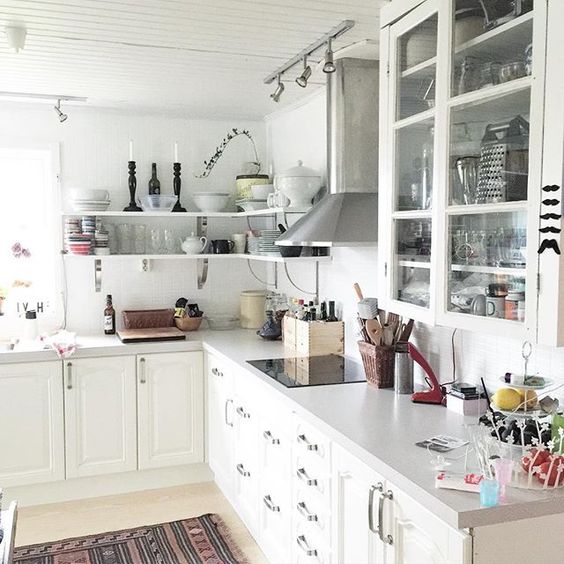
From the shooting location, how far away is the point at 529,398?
204 centimetres

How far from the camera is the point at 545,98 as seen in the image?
169cm

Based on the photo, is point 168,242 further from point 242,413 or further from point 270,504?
point 270,504

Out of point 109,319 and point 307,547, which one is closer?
point 307,547

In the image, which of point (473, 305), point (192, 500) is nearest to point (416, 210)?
point (473, 305)

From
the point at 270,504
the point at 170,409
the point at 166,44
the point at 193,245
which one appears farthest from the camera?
the point at 193,245

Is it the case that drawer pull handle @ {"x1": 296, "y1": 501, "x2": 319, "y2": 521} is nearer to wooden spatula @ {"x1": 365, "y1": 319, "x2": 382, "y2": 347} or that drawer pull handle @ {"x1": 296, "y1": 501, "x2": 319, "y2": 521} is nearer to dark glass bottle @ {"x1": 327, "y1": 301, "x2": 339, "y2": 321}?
wooden spatula @ {"x1": 365, "y1": 319, "x2": 382, "y2": 347}

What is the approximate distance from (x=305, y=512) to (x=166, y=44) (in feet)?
6.47

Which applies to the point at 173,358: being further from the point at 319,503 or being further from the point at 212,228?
the point at 319,503

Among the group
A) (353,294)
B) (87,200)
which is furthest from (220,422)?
(87,200)

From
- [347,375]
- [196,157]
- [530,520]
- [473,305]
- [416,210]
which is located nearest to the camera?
[530,520]

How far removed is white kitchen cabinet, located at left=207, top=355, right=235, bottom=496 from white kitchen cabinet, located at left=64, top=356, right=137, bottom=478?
0.44m

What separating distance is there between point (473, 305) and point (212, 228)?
2.75 m

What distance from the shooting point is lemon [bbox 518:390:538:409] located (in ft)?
6.63

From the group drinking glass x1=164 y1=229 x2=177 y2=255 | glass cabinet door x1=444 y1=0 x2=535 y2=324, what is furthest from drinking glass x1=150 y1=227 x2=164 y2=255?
glass cabinet door x1=444 y1=0 x2=535 y2=324
